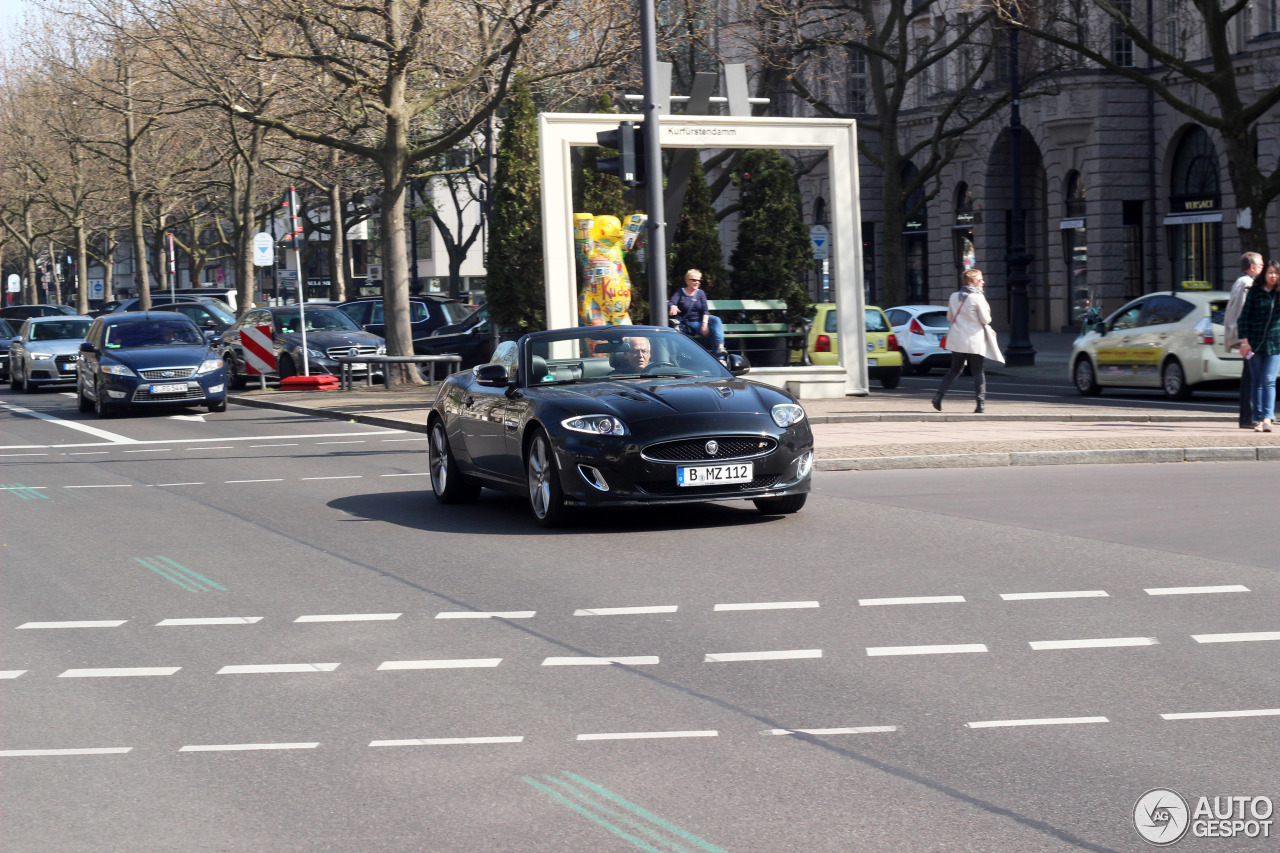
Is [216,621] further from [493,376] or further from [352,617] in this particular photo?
[493,376]

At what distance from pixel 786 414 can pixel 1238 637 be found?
465 cm

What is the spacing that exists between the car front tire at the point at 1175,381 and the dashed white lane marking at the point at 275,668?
60.8ft

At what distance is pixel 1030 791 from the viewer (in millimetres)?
5129

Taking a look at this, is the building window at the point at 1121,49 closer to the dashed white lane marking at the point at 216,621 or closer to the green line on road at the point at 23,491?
the green line on road at the point at 23,491

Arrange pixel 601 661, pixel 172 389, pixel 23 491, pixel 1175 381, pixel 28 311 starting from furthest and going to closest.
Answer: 1. pixel 28 311
2. pixel 172 389
3. pixel 1175 381
4. pixel 23 491
5. pixel 601 661

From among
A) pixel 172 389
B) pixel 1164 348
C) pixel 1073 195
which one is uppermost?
pixel 1073 195

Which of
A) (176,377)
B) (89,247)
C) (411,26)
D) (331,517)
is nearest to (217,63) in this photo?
(411,26)

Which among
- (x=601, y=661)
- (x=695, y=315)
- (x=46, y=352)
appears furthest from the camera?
(x=46, y=352)

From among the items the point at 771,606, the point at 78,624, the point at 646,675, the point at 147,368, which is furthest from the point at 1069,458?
the point at 147,368

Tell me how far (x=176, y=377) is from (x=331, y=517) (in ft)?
47.8

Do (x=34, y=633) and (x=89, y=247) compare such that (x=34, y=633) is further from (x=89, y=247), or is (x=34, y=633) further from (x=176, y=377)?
(x=89, y=247)

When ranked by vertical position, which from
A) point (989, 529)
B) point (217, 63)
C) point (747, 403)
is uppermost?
point (217, 63)

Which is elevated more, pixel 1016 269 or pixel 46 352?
pixel 1016 269

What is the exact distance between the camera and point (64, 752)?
19.5ft
